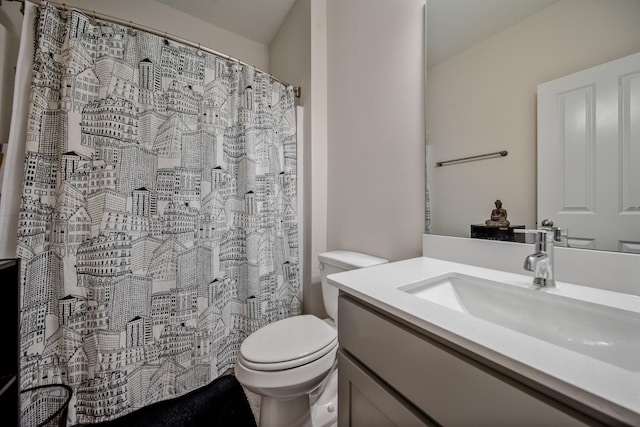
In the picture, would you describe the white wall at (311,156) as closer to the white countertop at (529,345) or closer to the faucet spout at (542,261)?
the white countertop at (529,345)

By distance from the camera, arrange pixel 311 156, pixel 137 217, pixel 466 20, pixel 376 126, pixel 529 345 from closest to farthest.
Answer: pixel 529 345, pixel 466 20, pixel 137 217, pixel 376 126, pixel 311 156

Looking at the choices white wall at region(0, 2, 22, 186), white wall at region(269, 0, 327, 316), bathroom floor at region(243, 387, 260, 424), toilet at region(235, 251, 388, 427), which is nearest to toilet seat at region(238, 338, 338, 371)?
toilet at region(235, 251, 388, 427)

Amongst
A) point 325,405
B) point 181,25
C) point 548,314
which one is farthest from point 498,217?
point 181,25

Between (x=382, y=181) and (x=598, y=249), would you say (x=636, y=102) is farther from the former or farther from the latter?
(x=382, y=181)

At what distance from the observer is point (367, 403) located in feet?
1.92

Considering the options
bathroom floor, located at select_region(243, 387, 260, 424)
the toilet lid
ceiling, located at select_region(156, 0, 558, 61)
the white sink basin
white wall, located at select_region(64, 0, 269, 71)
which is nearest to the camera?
the white sink basin

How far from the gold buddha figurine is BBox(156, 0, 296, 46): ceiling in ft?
6.58

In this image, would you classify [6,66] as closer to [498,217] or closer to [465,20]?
[465,20]

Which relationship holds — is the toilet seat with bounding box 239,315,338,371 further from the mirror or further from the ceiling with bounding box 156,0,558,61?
the ceiling with bounding box 156,0,558,61

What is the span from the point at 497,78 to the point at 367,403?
1.11 metres

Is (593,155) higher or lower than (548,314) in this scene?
higher

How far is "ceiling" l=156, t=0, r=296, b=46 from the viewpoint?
1.72 meters

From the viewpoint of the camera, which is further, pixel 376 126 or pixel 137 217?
pixel 376 126

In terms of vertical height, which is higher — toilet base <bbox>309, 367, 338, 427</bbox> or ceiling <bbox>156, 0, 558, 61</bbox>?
ceiling <bbox>156, 0, 558, 61</bbox>
